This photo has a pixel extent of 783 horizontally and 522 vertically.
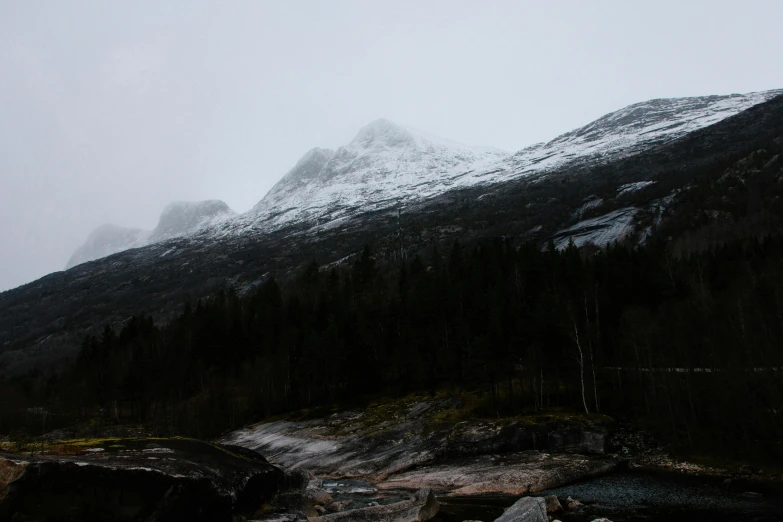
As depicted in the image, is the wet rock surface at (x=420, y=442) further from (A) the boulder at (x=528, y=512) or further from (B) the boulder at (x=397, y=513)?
(A) the boulder at (x=528, y=512)

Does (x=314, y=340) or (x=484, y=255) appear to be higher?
(x=484, y=255)

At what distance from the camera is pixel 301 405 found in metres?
75.9

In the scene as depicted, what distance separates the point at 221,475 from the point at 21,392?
108241 millimetres

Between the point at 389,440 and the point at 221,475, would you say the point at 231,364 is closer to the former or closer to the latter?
the point at 389,440

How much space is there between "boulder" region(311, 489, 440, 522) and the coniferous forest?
2485 centimetres

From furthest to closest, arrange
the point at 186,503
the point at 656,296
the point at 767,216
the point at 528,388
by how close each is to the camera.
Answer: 1. the point at 767,216
2. the point at 656,296
3. the point at 528,388
4. the point at 186,503

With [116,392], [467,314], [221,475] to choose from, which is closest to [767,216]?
[467,314]

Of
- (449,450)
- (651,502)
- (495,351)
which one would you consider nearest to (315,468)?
(449,450)

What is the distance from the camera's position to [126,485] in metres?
18.0

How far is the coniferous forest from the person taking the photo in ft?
134

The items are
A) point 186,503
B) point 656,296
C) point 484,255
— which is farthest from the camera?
point 484,255

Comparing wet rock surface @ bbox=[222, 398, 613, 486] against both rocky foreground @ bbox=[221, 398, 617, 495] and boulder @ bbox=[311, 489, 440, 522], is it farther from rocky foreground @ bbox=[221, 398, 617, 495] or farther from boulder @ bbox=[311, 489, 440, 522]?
boulder @ bbox=[311, 489, 440, 522]

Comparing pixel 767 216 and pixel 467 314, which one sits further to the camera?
pixel 767 216

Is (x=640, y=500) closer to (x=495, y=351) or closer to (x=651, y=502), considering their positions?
(x=651, y=502)
